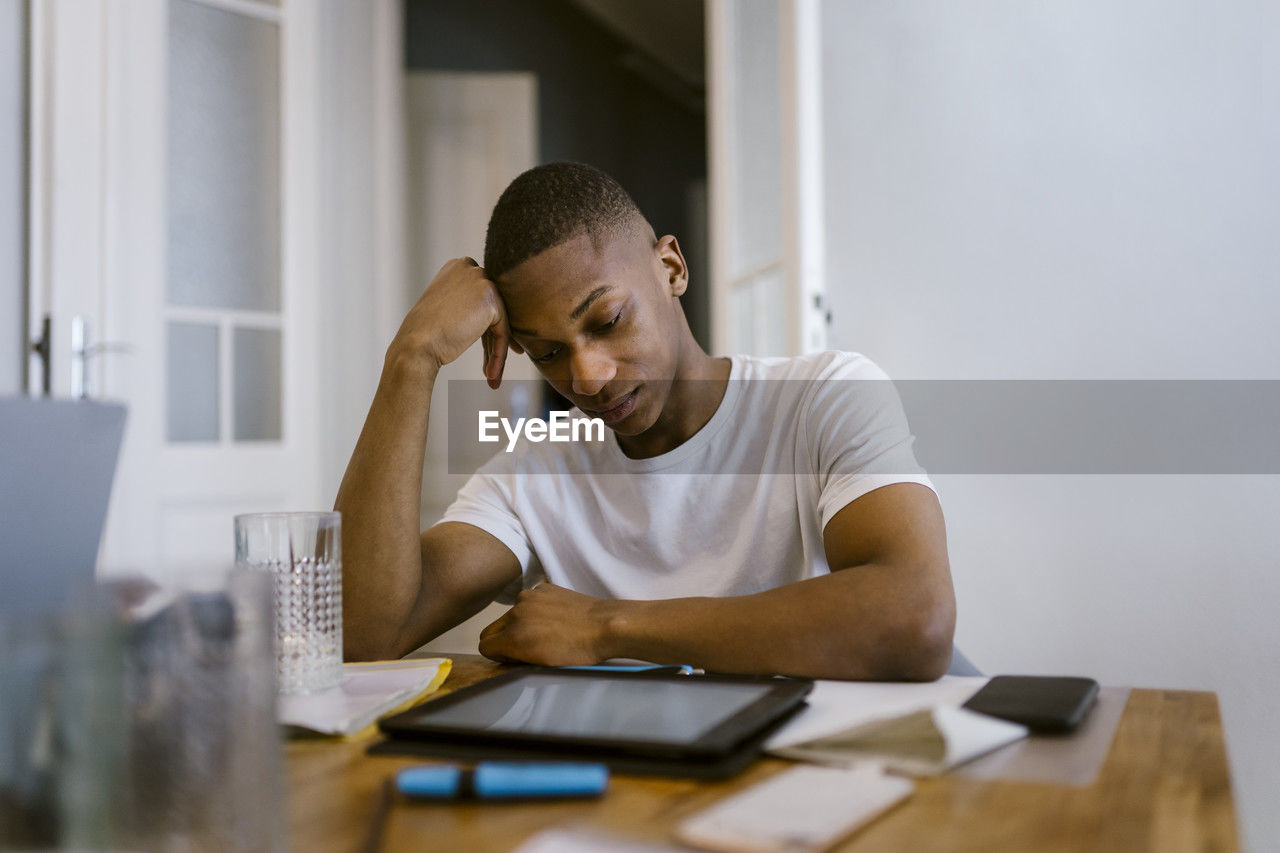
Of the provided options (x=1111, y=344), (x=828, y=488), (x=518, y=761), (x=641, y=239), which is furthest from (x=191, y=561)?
(x=1111, y=344)

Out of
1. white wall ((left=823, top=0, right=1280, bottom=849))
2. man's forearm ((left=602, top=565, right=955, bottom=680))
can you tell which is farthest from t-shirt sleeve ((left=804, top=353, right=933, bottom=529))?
white wall ((left=823, top=0, right=1280, bottom=849))

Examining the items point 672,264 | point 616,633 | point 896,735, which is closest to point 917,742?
point 896,735

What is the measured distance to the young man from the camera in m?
1.14

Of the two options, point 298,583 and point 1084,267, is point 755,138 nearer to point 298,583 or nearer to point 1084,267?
point 1084,267

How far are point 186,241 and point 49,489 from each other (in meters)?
2.08

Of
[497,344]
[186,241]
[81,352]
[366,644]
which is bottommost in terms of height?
[366,644]

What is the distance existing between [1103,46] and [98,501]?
2237 millimetres

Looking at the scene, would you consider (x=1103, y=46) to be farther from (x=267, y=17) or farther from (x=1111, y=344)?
(x=267, y=17)

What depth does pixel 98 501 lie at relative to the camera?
78 cm

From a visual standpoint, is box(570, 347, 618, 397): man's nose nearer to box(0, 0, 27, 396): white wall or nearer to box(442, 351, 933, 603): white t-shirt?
box(442, 351, 933, 603): white t-shirt

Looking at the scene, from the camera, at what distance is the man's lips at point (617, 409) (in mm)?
1268

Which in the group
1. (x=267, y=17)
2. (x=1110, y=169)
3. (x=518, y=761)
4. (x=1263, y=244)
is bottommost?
Result: (x=518, y=761)

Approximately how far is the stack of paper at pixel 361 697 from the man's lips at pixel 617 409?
455 millimetres

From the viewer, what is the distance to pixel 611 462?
4.57 feet
